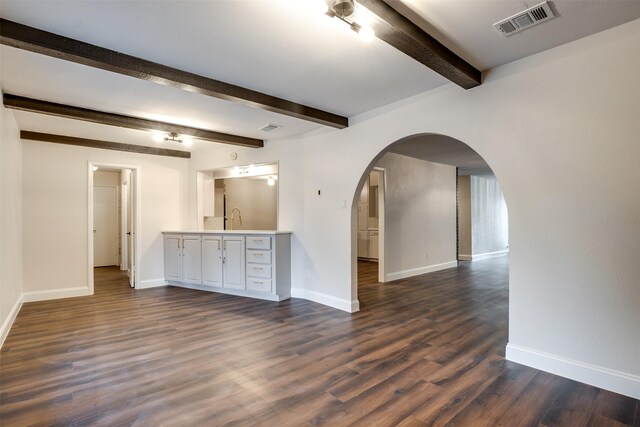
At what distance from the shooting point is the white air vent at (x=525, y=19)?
79.0 inches

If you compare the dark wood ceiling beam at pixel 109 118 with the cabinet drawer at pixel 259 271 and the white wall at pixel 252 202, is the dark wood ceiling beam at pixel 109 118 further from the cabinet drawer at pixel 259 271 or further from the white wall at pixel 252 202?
the white wall at pixel 252 202

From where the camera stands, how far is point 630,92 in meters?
2.19

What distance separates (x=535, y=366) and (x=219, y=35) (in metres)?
3.44

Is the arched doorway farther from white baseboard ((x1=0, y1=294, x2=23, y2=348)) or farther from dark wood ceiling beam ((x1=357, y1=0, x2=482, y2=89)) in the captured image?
white baseboard ((x1=0, y1=294, x2=23, y2=348))

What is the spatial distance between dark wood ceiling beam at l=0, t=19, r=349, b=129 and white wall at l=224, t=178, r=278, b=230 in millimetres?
4886

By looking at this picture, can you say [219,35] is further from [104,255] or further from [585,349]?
[104,255]

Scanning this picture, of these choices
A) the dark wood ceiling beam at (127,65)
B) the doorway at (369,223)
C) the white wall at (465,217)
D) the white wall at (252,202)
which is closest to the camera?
the dark wood ceiling beam at (127,65)

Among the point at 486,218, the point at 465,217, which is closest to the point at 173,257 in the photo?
the point at 465,217

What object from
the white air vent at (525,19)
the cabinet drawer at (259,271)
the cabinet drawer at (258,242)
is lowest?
the cabinet drawer at (259,271)

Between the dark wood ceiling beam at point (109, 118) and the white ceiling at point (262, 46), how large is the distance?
5.1 inches

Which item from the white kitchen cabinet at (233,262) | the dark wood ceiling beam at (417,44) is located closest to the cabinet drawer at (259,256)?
the white kitchen cabinet at (233,262)

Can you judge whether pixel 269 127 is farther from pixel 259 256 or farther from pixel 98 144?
pixel 98 144

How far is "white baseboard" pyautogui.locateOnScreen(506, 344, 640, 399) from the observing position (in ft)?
7.20

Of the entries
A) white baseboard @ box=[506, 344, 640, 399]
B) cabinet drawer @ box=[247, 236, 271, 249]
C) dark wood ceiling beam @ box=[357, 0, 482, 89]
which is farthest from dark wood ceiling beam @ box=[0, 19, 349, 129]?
white baseboard @ box=[506, 344, 640, 399]
